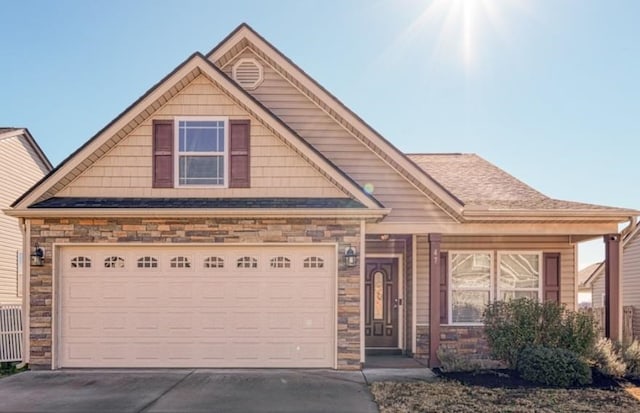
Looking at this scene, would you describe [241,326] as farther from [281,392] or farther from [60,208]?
[60,208]

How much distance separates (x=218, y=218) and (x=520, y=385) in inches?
234

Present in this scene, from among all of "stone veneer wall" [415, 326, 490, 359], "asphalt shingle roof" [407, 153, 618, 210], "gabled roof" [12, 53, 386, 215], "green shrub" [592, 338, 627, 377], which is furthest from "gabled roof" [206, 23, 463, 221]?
"green shrub" [592, 338, 627, 377]

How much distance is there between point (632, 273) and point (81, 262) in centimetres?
1800

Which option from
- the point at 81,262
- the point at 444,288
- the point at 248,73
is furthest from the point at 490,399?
the point at 248,73

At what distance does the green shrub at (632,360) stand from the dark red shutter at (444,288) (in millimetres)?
3438

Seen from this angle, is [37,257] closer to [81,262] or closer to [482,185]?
[81,262]

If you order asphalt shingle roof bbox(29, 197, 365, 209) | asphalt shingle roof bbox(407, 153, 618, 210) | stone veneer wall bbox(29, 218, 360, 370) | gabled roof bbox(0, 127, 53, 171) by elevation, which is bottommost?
stone veneer wall bbox(29, 218, 360, 370)

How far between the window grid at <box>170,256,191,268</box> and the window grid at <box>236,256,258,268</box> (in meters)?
0.94

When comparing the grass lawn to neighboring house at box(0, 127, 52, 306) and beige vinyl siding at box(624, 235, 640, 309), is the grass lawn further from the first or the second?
neighboring house at box(0, 127, 52, 306)

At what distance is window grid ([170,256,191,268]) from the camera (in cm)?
1011

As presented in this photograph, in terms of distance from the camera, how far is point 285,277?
1009 centimetres

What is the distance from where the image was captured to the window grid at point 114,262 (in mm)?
10109

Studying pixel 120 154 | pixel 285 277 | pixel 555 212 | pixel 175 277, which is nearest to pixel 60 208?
Answer: pixel 120 154

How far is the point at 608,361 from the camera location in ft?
31.3
